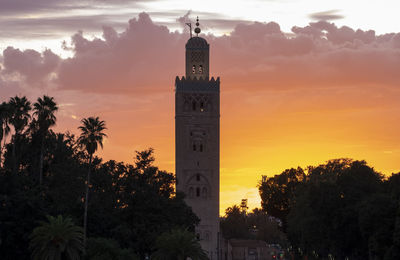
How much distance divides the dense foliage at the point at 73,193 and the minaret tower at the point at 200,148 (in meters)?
31.7

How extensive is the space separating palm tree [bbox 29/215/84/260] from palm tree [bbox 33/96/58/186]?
18156 mm

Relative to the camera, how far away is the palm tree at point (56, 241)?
257 ft

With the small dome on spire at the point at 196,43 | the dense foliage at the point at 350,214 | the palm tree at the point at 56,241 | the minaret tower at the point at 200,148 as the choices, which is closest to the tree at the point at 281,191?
the dense foliage at the point at 350,214

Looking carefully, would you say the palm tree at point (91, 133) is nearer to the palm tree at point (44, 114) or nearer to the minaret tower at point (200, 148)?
the palm tree at point (44, 114)

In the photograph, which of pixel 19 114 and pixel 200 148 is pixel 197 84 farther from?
pixel 19 114

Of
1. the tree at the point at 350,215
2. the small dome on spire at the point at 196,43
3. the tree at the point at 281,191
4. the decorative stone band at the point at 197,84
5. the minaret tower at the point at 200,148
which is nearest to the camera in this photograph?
the tree at the point at 350,215

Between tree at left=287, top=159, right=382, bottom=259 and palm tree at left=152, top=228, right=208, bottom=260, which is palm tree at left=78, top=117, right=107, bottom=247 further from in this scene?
tree at left=287, top=159, right=382, bottom=259

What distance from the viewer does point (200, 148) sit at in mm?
144375

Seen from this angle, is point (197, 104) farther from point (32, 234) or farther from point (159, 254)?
point (32, 234)

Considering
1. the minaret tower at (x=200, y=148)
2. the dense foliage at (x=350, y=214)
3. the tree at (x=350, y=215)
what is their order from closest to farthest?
the dense foliage at (x=350, y=214) < the tree at (x=350, y=215) < the minaret tower at (x=200, y=148)

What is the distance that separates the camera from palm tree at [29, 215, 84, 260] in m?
78.2

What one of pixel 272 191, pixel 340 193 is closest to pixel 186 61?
pixel 272 191

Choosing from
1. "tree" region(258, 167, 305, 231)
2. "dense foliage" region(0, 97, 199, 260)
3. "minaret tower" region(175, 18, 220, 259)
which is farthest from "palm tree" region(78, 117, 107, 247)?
"tree" region(258, 167, 305, 231)

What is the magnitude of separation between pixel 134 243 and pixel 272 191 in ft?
246
